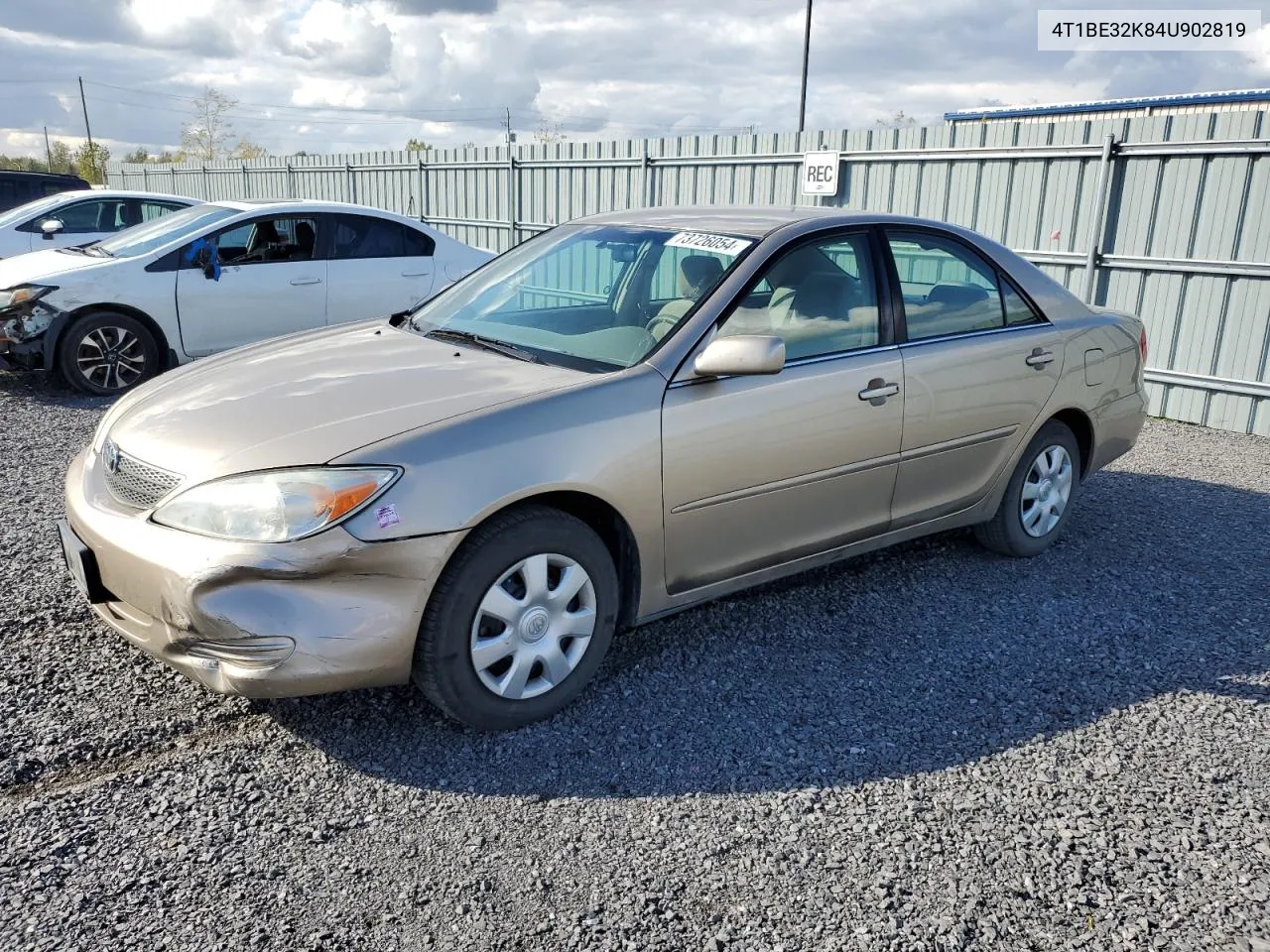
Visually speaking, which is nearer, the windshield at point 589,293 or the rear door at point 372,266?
the windshield at point 589,293

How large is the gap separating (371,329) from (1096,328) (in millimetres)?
3454

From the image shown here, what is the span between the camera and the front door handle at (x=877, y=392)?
4.06 metres

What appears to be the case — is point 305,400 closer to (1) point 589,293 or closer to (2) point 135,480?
(2) point 135,480

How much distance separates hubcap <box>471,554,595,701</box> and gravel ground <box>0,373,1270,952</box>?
0.19 meters

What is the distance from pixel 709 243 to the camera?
4086mm

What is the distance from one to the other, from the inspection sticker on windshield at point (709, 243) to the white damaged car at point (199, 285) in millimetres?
4713

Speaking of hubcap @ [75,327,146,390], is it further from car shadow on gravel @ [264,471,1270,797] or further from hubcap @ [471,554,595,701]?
hubcap @ [471,554,595,701]

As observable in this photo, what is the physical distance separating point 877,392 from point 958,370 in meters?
0.54

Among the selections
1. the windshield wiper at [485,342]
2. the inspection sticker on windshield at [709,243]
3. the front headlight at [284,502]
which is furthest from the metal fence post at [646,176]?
the front headlight at [284,502]

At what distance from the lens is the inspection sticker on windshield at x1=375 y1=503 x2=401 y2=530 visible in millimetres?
2936

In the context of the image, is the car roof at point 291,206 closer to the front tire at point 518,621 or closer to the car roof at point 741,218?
the car roof at point 741,218

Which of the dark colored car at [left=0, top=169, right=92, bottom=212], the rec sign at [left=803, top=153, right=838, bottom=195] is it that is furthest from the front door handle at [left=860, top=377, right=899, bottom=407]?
the dark colored car at [left=0, top=169, right=92, bottom=212]

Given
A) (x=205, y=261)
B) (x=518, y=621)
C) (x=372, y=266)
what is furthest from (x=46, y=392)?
(x=518, y=621)

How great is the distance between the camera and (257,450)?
307 centimetres
